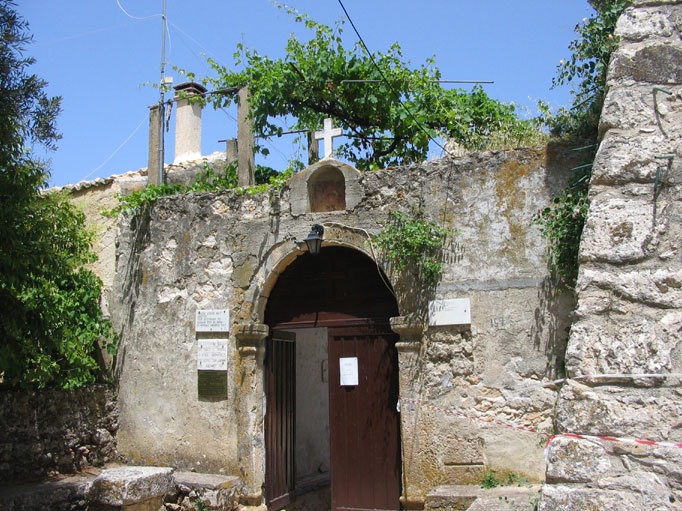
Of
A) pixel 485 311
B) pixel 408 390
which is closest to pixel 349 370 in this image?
pixel 408 390

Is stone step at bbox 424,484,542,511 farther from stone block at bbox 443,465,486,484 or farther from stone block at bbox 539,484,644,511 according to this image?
stone block at bbox 539,484,644,511

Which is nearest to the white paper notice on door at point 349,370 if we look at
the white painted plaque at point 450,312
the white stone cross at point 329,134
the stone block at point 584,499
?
the white painted plaque at point 450,312

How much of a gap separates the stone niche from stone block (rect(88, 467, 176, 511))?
286 cm

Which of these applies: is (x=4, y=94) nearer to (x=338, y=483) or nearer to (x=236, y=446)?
(x=236, y=446)

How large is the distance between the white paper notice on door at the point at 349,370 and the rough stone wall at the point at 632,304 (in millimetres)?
3631

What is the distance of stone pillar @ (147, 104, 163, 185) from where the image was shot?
841 cm

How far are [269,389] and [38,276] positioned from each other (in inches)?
101

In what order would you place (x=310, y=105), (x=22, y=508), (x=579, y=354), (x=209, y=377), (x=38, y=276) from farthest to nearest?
(x=310, y=105) < (x=209, y=377) < (x=38, y=276) < (x=22, y=508) < (x=579, y=354)

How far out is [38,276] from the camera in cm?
668

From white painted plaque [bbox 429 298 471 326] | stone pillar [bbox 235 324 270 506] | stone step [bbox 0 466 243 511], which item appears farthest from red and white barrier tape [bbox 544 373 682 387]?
stone pillar [bbox 235 324 270 506]

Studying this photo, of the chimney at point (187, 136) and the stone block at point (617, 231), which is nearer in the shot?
the stone block at point (617, 231)

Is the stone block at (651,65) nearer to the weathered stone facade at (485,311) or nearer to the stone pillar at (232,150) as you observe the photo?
the weathered stone facade at (485,311)

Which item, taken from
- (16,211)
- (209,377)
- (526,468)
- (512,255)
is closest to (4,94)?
(16,211)

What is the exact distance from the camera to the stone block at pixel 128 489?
5.69 m
